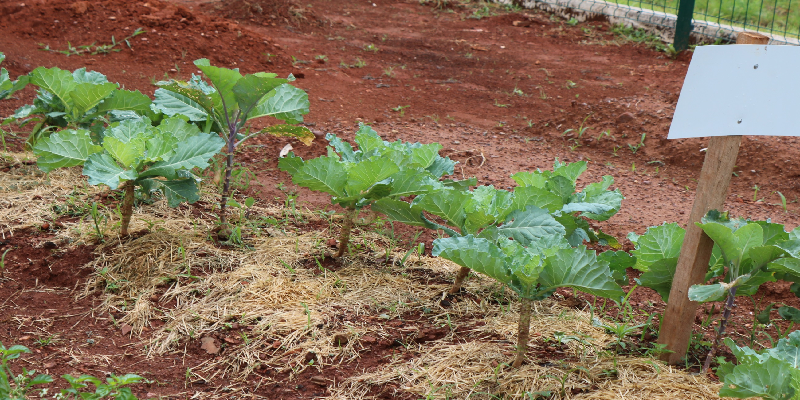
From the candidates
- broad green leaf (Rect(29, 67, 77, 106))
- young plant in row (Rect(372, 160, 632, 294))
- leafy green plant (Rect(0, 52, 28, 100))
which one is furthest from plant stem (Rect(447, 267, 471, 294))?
leafy green plant (Rect(0, 52, 28, 100))

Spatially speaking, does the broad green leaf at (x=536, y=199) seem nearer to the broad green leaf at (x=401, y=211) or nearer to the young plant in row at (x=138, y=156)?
the broad green leaf at (x=401, y=211)

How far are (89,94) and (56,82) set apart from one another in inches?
8.3

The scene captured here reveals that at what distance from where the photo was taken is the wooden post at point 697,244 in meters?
2.00

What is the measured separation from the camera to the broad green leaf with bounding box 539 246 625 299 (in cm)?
200

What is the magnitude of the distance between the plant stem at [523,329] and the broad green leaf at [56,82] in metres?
2.27

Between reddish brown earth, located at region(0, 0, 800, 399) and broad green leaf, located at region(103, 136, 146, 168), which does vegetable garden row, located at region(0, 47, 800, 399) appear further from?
reddish brown earth, located at region(0, 0, 800, 399)

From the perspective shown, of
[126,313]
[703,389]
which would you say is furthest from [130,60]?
[703,389]

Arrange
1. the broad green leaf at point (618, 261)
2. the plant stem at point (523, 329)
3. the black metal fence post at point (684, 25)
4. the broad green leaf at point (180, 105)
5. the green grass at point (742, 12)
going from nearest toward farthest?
the plant stem at point (523, 329), the broad green leaf at point (618, 261), the broad green leaf at point (180, 105), the black metal fence post at point (684, 25), the green grass at point (742, 12)

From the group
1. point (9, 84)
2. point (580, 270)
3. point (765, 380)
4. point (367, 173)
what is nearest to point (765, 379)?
point (765, 380)

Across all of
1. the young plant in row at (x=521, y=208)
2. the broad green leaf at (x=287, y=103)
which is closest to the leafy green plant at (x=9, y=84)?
the broad green leaf at (x=287, y=103)

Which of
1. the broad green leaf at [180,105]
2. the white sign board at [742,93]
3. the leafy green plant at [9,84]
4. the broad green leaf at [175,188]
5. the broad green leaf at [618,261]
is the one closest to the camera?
the white sign board at [742,93]

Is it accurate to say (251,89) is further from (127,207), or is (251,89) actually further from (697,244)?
(697,244)

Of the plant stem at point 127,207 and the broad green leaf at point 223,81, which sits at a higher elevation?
the broad green leaf at point 223,81

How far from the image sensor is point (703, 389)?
6.73 ft
